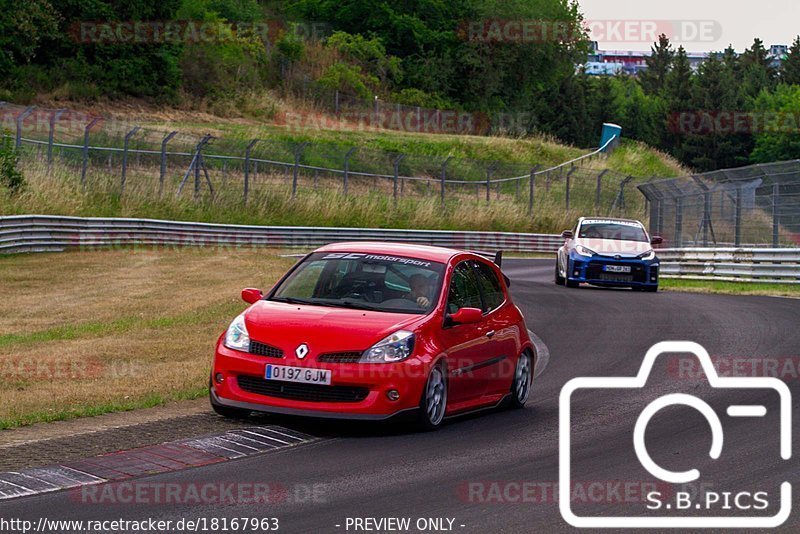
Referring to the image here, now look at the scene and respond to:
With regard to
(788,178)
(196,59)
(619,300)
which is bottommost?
(619,300)

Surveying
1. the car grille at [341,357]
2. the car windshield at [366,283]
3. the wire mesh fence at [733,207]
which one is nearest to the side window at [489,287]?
the car windshield at [366,283]

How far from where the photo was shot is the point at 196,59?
68312mm

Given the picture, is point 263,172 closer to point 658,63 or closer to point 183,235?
point 183,235

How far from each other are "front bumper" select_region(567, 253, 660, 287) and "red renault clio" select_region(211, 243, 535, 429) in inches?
598

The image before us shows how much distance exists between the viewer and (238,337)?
997 centimetres

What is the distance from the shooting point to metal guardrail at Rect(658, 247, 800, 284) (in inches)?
1104

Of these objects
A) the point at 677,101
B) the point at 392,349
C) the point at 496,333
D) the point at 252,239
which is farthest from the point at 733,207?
the point at 677,101

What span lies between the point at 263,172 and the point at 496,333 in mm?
30585

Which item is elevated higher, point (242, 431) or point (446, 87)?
point (446, 87)

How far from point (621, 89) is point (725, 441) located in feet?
471

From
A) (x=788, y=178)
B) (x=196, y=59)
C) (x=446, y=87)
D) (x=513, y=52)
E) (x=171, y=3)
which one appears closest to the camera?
(x=788, y=178)

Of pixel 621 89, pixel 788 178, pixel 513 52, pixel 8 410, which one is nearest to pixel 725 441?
pixel 8 410

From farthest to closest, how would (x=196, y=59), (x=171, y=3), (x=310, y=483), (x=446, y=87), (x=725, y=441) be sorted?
(x=446, y=87)
(x=196, y=59)
(x=171, y=3)
(x=725, y=441)
(x=310, y=483)

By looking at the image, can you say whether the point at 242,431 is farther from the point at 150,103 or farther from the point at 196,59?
the point at 196,59
